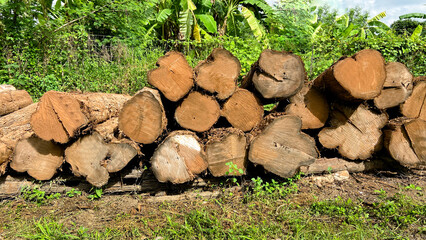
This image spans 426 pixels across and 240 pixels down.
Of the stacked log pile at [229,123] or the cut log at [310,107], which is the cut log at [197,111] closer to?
the stacked log pile at [229,123]

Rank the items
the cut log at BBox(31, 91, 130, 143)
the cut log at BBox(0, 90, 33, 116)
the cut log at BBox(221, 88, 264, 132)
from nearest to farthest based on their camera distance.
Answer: the cut log at BBox(31, 91, 130, 143), the cut log at BBox(221, 88, 264, 132), the cut log at BBox(0, 90, 33, 116)

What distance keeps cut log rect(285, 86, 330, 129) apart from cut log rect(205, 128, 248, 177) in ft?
2.48

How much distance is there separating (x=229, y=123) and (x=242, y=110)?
205 mm

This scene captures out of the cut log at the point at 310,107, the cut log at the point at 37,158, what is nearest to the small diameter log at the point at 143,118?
the cut log at the point at 37,158

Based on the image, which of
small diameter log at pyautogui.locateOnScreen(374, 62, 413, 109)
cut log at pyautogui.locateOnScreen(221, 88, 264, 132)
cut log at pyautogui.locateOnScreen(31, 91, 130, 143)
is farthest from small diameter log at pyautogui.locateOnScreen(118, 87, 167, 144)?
small diameter log at pyautogui.locateOnScreen(374, 62, 413, 109)

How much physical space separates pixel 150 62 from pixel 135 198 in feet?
14.0

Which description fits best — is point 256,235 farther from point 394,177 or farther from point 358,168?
point 394,177

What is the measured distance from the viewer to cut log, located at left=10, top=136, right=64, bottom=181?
248cm

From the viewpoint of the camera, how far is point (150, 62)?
6.19m

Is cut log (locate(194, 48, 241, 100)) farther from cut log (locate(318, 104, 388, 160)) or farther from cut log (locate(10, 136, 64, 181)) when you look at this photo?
cut log (locate(10, 136, 64, 181))

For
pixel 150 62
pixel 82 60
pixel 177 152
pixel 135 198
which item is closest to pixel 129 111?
pixel 177 152

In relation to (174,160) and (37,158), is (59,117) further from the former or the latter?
(174,160)

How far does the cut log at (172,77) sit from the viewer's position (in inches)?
95.0

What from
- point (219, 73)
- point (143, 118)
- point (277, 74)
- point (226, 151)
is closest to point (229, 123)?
point (226, 151)
